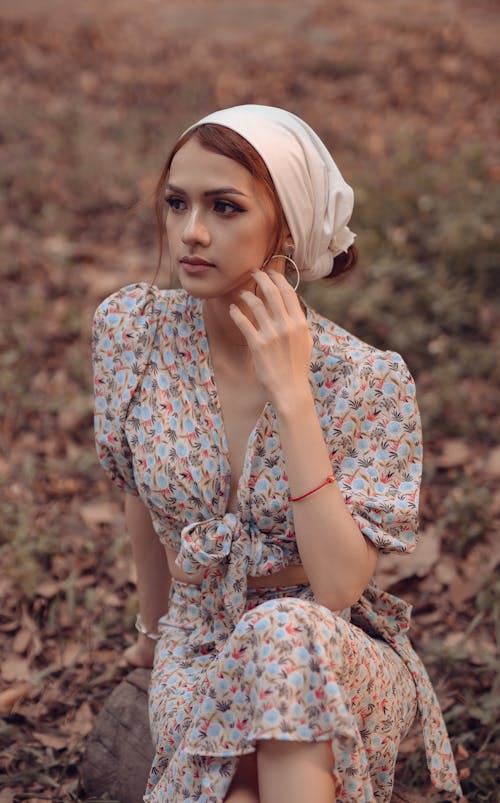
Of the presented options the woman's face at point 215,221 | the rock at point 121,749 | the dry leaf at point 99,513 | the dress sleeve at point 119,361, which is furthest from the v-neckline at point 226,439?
the dry leaf at point 99,513

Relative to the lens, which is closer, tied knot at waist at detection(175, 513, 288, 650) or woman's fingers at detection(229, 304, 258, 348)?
woman's fingers at detection(229, 304, 258, 348)

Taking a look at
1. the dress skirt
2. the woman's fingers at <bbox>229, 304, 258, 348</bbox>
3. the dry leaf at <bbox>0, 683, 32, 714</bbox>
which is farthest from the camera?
the dry leaf at <bbox>0, 683, 32, 714</bbox>

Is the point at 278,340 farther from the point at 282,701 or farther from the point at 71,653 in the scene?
the point at 71,653

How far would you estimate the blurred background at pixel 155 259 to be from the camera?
3.18 m

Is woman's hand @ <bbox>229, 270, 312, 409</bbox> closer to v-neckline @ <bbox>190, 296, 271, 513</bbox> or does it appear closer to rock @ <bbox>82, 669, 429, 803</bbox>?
v-neckline @ <bbox>190, 296, 271, 513</bbox>

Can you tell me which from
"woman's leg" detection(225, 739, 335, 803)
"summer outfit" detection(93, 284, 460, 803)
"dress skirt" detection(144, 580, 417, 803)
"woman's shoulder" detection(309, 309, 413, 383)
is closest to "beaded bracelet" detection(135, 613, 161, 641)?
"summer outfit" detection(93, 284, 460, 803)

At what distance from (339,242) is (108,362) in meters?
0.64

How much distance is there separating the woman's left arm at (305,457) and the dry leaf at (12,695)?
134 cm

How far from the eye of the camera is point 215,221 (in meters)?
2.16

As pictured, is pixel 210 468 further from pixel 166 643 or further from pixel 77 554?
pixel 77 554

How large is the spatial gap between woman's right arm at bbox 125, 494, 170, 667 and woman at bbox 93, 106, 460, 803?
62mm

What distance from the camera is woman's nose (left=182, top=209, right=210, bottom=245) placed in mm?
2129

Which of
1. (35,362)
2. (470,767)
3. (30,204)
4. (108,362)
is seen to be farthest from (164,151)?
(470,767)

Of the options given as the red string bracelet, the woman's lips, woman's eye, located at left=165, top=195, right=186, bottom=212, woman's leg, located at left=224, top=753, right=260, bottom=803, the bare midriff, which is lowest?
woman's leg, located at left=224, top=753, right=260, bottom=803
